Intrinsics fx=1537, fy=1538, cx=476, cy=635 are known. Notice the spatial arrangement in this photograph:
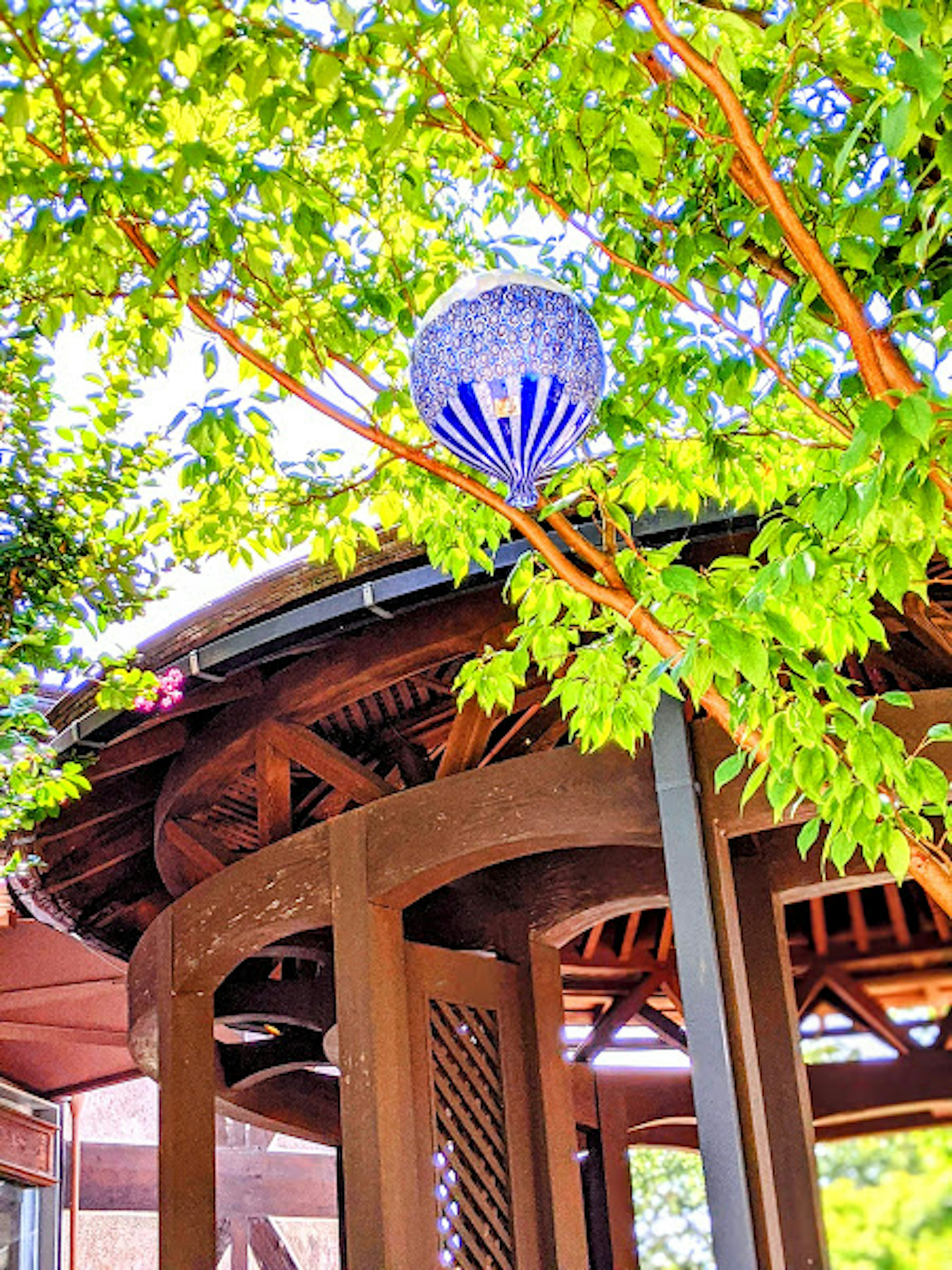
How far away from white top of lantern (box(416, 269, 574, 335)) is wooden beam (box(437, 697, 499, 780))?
2.66 meters

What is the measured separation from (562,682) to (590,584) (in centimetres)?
33

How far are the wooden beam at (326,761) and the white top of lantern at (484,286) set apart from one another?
295cm

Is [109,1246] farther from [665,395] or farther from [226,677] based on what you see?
[665,395]

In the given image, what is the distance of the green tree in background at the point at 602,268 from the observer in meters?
2.58

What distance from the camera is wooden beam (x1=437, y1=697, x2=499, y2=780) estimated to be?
558 cm

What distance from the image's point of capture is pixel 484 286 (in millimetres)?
3002

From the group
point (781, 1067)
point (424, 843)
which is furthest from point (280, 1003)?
point (781, 1067)

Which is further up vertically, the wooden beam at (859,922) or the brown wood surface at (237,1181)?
the wooden beam at (859,922)

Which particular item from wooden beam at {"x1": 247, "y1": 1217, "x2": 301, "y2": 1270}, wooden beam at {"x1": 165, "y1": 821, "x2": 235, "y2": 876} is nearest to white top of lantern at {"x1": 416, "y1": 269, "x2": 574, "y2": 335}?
wooden beam at {"x1": 165, "y1": 821, "x2": 235, "y2": 876}

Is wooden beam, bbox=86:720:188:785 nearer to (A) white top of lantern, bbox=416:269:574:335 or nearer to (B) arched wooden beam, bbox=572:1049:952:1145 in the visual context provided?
(A) white top of lantern, bbox=416:269:574:335

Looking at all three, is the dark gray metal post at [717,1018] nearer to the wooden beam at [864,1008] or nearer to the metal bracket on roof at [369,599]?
the metal bracket on roof at [369,599]

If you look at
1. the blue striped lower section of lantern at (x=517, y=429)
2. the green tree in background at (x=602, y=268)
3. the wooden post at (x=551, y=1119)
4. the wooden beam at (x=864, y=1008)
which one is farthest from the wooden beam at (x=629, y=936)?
the blue striped lower section of lantern at (x=517, y=429)

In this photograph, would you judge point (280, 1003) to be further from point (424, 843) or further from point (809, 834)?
point (809, 834)

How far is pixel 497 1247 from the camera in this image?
589cm
